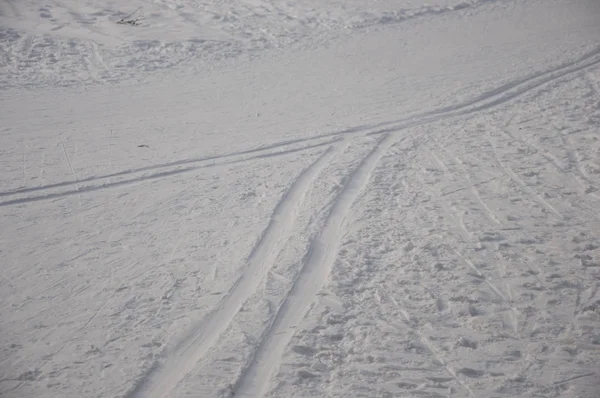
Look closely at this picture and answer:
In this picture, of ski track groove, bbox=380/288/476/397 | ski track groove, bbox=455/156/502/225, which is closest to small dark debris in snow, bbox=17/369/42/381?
ski track groove, bbox=380/288/476/397

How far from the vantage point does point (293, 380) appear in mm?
4172

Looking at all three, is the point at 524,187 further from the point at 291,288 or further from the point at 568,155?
the point at 291,288

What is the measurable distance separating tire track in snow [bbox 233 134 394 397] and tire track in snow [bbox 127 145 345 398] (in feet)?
1.13

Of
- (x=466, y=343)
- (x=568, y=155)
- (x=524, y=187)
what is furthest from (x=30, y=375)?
(x=568, y=155)

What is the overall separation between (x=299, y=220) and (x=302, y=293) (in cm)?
130

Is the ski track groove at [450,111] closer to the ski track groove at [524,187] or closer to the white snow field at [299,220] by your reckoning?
the white snow field at [299,220]

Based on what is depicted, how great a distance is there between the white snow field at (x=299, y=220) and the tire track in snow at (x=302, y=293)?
0.02 metres

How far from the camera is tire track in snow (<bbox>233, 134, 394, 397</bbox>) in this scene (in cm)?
421

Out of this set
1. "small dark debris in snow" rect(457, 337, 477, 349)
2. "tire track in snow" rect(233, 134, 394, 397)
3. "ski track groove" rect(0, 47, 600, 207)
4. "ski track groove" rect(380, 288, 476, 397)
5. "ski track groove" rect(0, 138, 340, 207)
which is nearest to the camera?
"ski track groove" rect(380, 288, 476, 397)

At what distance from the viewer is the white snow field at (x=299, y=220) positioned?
4.33 metres

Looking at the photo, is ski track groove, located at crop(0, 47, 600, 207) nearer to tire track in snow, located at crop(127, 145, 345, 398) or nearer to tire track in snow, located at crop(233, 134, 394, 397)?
tire track in snow, located at crop(233, 134, 394, 397)

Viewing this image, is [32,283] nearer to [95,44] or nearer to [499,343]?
[499,343]

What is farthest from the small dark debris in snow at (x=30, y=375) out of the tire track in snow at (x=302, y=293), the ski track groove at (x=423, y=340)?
the ski track groove at (x=423, y=340)

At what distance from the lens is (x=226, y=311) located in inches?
193
